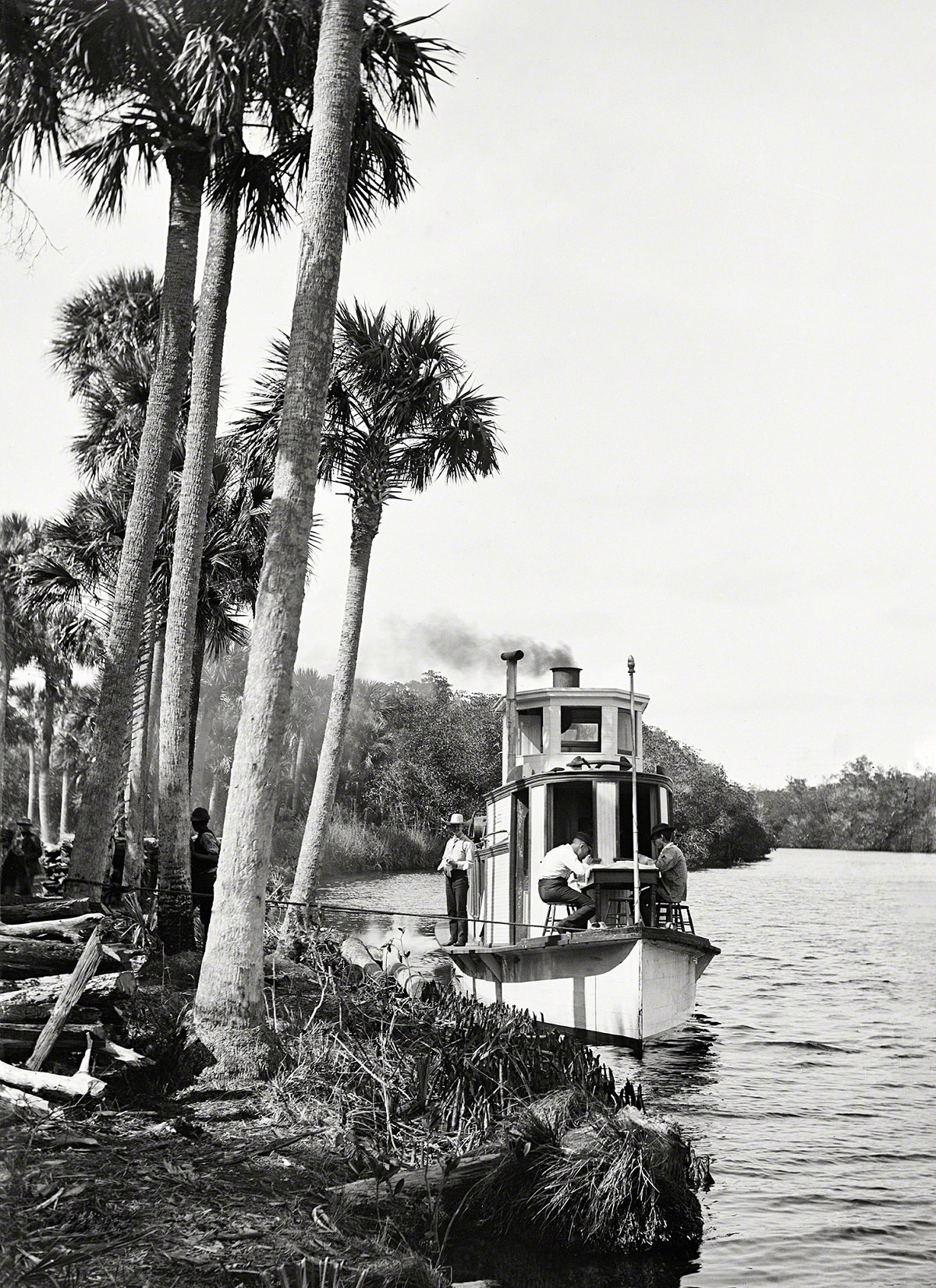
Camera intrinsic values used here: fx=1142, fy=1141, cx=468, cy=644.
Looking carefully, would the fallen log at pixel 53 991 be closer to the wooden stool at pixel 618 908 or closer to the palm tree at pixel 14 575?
the wooden stool at pixel 618 908

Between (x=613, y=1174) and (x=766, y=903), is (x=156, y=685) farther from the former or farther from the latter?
(x=766, y=903)

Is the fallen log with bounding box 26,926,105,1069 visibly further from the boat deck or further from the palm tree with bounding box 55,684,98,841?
the palm tree with bounding box 55,684,98,841

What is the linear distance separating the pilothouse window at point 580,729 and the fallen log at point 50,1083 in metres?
11.4

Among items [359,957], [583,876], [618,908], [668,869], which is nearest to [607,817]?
[668,869]

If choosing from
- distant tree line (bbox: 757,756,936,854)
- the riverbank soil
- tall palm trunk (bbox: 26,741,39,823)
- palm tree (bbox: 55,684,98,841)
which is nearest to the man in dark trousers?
the riverbank soil

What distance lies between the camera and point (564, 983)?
13.6 m

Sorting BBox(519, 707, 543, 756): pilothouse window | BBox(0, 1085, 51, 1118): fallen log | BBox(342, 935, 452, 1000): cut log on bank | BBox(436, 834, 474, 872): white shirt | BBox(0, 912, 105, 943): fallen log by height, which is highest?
BBox(519, 707, 543, 756): pilothouse window

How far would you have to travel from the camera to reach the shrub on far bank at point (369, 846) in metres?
46.4

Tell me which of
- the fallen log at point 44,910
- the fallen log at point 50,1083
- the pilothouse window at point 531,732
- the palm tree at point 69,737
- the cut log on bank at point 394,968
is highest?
the palm tree at point 69,737

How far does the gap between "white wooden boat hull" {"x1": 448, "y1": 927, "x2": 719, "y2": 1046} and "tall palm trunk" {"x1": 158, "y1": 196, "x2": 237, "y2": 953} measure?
4219 millimetres

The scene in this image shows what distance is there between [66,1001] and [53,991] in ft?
2.15

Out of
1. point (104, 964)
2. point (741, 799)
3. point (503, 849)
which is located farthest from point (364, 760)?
point (104, 964)

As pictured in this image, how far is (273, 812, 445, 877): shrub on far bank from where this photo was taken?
46375 mm

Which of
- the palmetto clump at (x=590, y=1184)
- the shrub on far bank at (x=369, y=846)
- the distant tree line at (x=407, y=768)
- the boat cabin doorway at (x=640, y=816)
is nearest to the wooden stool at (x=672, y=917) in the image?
the boat cabin doorway at (x=640, y=816)
